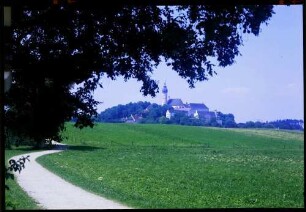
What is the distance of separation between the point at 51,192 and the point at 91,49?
1.69 meters

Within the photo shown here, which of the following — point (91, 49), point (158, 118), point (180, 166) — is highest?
point (91, 49)

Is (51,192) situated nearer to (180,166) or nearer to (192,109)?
(192,109)

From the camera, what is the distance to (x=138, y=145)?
6.63 meters

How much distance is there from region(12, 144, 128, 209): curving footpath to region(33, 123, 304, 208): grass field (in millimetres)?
148

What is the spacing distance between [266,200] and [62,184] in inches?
121

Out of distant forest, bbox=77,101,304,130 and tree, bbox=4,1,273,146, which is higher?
tree, bbox=4,1,273,146

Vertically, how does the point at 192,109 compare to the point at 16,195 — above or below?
above

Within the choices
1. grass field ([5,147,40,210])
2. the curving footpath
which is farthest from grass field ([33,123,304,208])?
grass field ([5,147,40,210])

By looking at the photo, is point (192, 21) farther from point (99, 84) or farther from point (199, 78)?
point (99, 84)

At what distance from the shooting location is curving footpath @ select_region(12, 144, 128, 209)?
186 inches

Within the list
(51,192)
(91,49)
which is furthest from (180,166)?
(91,49)

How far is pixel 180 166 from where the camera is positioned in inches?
351

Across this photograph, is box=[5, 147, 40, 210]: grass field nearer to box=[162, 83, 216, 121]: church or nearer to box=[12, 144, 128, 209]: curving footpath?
box=[12, 144, 128, 209]: curving footpath

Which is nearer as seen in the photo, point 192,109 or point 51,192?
point 192,109
